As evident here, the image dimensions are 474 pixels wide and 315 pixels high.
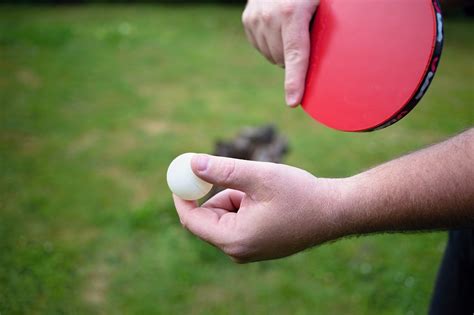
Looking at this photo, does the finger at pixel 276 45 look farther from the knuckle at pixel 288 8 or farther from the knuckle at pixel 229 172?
the knuckle at pixel 229 172

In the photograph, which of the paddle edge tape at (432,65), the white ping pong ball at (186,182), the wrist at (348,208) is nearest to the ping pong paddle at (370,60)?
the paddle edge tape at (432,65)

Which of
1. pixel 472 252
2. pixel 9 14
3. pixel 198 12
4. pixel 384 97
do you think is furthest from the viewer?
pixel 198 12

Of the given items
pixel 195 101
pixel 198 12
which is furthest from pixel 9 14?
pixel 195 101

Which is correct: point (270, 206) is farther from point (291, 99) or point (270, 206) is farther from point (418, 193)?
point (291, 99)

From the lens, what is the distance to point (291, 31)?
172 centimetres

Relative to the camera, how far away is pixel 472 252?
179 cm

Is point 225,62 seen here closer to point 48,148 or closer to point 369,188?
point 48,148

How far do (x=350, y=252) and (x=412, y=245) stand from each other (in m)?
0.56

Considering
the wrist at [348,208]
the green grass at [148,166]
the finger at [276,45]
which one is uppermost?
the finger at [276,45]

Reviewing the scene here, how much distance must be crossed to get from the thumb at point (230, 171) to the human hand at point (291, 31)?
536mm

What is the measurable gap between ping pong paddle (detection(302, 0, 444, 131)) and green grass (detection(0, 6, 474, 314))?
1.89m

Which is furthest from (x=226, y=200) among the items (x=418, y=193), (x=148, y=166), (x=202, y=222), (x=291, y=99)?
(x=148, y=166)

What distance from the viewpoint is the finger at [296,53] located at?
171cm

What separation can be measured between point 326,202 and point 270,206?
0.55ft
